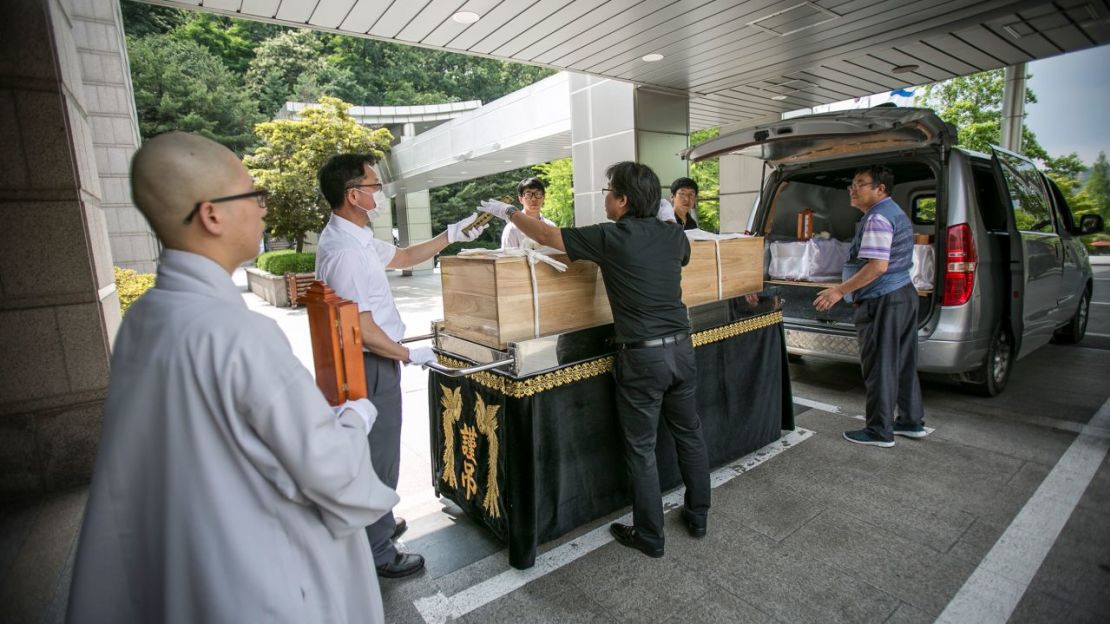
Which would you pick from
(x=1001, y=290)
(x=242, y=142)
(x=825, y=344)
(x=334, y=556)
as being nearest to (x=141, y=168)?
(x=334, y=556)

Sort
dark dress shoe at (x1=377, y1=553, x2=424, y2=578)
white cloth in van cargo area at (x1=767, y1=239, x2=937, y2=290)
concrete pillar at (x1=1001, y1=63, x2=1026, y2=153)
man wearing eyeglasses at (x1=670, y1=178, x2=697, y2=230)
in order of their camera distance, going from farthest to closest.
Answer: concrete pillar at (x1=1001, y1=63, x2=1026, y2=153), white cloth in van cargo area at (x1=767, y1=239, x2=937, y2=290), man wearing eyeglasses at (x1=670, y1=178, x2=697, y2=230), dark dress shoe at (x1=377, y1=553, x2=424, y2=578)

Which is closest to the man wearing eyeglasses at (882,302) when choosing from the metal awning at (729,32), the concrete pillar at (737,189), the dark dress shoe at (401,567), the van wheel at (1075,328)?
the metal awning at (729,32)

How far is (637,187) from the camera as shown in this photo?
100 inches

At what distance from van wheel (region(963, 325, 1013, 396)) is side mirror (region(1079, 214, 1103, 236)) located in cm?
233

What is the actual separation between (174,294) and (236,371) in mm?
225

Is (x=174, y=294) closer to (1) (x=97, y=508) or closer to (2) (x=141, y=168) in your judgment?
(2) (x=141, y=168)

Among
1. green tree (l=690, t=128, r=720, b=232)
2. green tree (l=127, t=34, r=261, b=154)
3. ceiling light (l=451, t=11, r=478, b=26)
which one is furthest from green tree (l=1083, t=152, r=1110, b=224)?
green tree (l=127, t=34, r=261, b=154)

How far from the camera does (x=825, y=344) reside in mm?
4781

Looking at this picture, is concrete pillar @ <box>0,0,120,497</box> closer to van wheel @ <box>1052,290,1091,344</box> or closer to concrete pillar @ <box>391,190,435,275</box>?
van wheel @ <box>1052,290,1091,344</box>

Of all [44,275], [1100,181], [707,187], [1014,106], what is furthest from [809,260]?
[1100,181]

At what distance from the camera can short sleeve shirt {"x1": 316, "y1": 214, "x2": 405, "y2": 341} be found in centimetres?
244

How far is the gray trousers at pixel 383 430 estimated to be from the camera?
99.4 inches

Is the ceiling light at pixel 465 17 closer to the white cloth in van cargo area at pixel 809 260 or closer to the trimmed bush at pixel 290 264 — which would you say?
the white cloth in van cargo area at pixel 809 260

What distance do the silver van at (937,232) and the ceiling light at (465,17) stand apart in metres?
2.23
